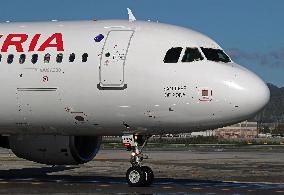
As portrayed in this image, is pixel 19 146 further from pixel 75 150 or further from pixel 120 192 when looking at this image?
pixel 120 192

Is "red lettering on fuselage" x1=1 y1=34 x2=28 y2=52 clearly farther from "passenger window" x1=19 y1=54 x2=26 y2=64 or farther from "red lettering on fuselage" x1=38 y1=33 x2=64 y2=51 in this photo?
"red lettering on fuselage" x1=38 y1=33 x2=64 y2=51

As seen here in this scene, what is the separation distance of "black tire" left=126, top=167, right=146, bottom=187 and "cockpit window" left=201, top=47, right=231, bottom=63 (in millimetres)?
4145

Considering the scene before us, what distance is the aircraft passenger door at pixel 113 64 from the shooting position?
2098 centimetres

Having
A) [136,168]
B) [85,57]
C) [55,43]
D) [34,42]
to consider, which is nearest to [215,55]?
[85,57]

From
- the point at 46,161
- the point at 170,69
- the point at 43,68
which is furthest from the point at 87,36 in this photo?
the point at 46,161

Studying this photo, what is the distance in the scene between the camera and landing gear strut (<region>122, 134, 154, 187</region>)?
847 inches

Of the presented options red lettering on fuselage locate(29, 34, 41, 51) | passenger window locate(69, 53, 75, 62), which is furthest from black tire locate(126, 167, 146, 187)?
red lettering on fuselage locate(29, 34, 41, 51)

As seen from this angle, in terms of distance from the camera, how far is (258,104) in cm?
1969

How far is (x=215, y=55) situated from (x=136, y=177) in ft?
15.0

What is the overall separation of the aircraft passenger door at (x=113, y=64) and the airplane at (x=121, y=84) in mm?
31

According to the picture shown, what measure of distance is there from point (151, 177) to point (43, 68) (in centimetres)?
490

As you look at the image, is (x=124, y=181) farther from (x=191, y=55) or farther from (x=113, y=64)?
(x=191, y=55)

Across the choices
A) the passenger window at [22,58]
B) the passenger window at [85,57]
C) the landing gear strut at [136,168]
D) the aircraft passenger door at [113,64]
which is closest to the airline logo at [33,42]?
the passenger window at [22,58]

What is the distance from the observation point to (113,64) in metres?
21.1
